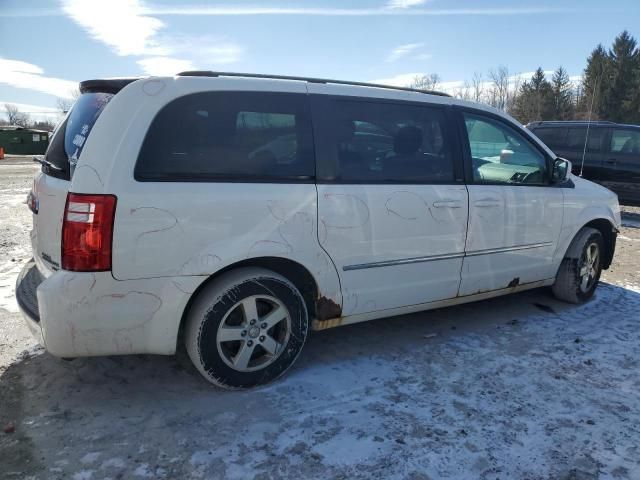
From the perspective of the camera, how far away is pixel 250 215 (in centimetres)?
292

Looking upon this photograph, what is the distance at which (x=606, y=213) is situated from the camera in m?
4.98

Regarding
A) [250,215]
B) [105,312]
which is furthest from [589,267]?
A: [105,312]

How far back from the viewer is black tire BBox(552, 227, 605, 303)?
4.82 meters

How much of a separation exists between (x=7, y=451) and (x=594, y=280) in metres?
5.08

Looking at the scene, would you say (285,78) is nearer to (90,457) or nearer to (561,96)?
(90,457)

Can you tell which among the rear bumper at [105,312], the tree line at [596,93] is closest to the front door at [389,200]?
the rear bumper at [105,312]

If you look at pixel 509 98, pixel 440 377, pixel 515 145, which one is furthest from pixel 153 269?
pixel 509 98

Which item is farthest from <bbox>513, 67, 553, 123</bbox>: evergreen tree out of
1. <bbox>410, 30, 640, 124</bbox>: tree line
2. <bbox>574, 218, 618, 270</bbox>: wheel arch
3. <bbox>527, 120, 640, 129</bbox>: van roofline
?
<bbox>574, 218, 618, 270</bbox>: wheel arch

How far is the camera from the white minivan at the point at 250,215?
2646 millimetres

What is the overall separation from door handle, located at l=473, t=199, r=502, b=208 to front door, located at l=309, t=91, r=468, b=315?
0.14 meters

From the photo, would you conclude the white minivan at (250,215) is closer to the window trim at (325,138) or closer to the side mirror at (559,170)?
the window trim at (325,138)

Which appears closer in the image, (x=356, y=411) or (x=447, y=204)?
(x=356, y=411)

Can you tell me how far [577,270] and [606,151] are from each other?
6870 mm

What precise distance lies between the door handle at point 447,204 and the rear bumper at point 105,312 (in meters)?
1.82
